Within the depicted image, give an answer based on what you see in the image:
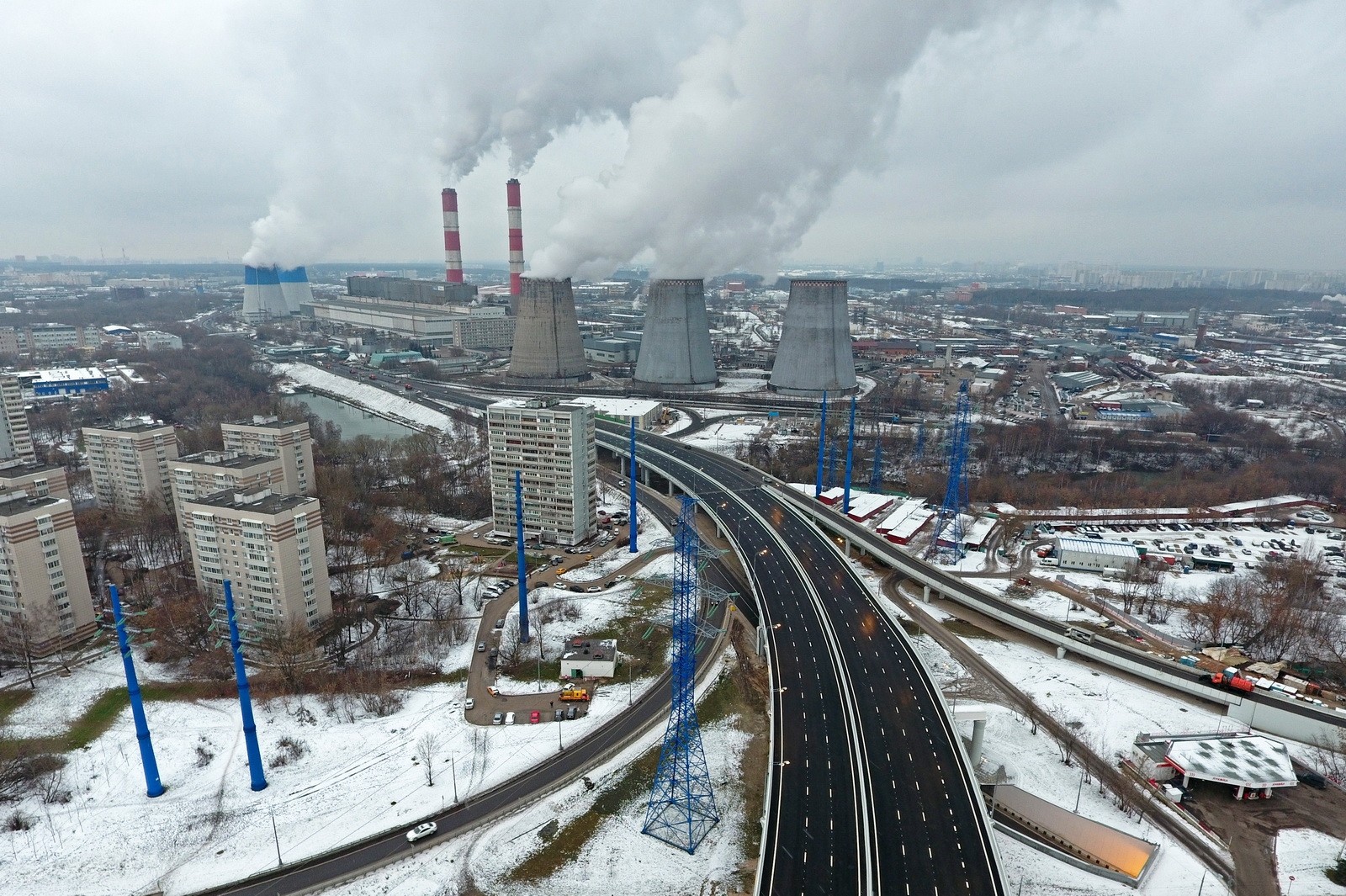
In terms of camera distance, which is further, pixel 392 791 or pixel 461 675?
pixel 461 675

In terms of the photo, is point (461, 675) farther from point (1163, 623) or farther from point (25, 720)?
point (1163, 623)

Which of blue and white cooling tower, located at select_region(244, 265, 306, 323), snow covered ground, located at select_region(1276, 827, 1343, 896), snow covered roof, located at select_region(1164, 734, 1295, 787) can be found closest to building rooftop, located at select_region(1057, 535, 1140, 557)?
snow covered roof, located at select_region(1164, 734, 1295, 787)

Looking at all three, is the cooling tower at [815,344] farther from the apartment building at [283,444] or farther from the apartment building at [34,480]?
the apartment building at [34,480]

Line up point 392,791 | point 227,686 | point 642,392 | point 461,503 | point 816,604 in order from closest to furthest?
point 392,791 → point 227,686 → point 816,604 → point 461,503 → point 642,392

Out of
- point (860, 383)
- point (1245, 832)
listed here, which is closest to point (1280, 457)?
point (860, 383)

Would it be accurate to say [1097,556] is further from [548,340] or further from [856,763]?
[548,340]

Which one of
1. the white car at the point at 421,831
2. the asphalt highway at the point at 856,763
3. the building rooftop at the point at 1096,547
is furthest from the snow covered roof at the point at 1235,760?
the white car at the point at 421,831

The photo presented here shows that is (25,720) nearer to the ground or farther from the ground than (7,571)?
nearer to the ground

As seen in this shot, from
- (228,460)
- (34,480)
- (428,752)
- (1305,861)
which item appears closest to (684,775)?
(428,752)
